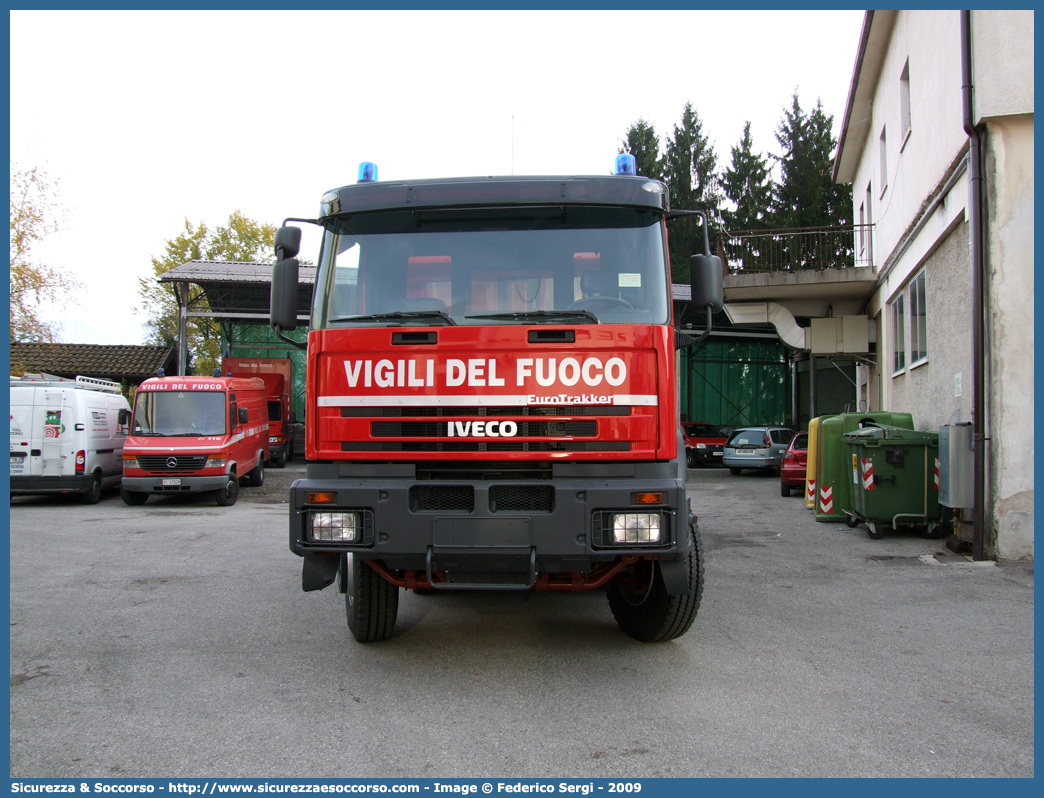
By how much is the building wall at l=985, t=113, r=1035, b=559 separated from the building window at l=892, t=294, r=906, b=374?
5.59 m

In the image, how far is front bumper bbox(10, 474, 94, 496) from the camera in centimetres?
1426

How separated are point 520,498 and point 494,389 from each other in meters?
0.62

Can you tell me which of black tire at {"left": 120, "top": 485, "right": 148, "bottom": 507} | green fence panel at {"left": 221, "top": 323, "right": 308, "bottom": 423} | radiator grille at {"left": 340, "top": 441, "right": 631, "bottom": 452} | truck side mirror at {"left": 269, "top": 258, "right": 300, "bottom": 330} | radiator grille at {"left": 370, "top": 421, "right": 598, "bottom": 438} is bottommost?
black tire at {"left": 120, "top": 485, "right": 148, "bottom": 507}

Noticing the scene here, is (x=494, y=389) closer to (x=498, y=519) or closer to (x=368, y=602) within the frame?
(x=498, y=519)

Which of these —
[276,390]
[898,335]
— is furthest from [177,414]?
[898,335]

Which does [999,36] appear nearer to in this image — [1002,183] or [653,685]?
[1002,183]

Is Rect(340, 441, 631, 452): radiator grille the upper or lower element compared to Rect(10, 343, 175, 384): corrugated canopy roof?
lower

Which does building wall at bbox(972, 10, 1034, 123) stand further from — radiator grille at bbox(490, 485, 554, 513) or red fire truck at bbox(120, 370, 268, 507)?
red fire truck at bbox(120, 370, 268, 507)

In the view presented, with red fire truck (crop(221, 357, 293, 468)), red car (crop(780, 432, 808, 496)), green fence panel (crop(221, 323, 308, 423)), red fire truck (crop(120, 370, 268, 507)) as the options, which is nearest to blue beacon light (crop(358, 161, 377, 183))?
red fire truck (crop(120, 370, 268, 507))

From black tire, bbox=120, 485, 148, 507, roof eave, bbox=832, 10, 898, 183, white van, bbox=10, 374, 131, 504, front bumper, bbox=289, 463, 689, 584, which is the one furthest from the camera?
black tire, bbox=120, 485, 148, 507

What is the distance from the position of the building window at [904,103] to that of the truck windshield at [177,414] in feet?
43.3

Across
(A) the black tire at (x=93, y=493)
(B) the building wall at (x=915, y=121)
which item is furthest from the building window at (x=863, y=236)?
(A) the black tire at (x=93, y=493)

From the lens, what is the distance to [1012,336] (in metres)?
8.15

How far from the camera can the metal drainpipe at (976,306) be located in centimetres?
822
